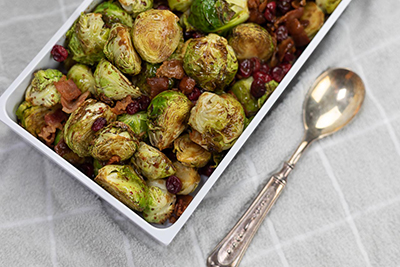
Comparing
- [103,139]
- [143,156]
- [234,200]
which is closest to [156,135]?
[143,156]

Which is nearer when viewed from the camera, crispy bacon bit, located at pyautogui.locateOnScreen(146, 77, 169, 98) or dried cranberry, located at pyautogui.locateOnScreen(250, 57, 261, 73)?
crispy bacon bit, located at pyautogui.locateOnScreen(146, 77, 169, 98)

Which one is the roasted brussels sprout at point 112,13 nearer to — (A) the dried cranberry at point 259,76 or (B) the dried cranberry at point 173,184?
(A) the dried cranberry at point 259,76

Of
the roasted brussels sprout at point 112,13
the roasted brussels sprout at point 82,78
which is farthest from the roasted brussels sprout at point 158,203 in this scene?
the roasted brussels sprout at point 112,13

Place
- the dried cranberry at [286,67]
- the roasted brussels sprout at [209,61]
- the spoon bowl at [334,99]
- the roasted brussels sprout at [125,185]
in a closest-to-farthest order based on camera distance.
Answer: the roasted brussels sprout at [125,185] < the roasted brussels sprout at [209,61] < the dried cranberry at [286,67] < the spoon bowl at [334,99]

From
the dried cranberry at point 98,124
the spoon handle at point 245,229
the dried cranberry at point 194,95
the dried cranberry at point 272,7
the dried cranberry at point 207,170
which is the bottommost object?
the spoon handle at point 245,229

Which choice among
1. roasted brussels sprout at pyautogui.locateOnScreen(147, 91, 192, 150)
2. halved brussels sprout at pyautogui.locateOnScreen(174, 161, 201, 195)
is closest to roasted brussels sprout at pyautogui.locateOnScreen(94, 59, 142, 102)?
roasted brussels sprout at pyautogui.locateOnScreen(147, 91, 192, 150)

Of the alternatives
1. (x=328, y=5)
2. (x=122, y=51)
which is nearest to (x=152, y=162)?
(x=122, y=51)

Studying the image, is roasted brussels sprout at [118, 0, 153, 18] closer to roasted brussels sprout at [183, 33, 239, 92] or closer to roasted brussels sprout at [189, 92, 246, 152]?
roasted brussels sprout at [183, 33, 239, 92]
